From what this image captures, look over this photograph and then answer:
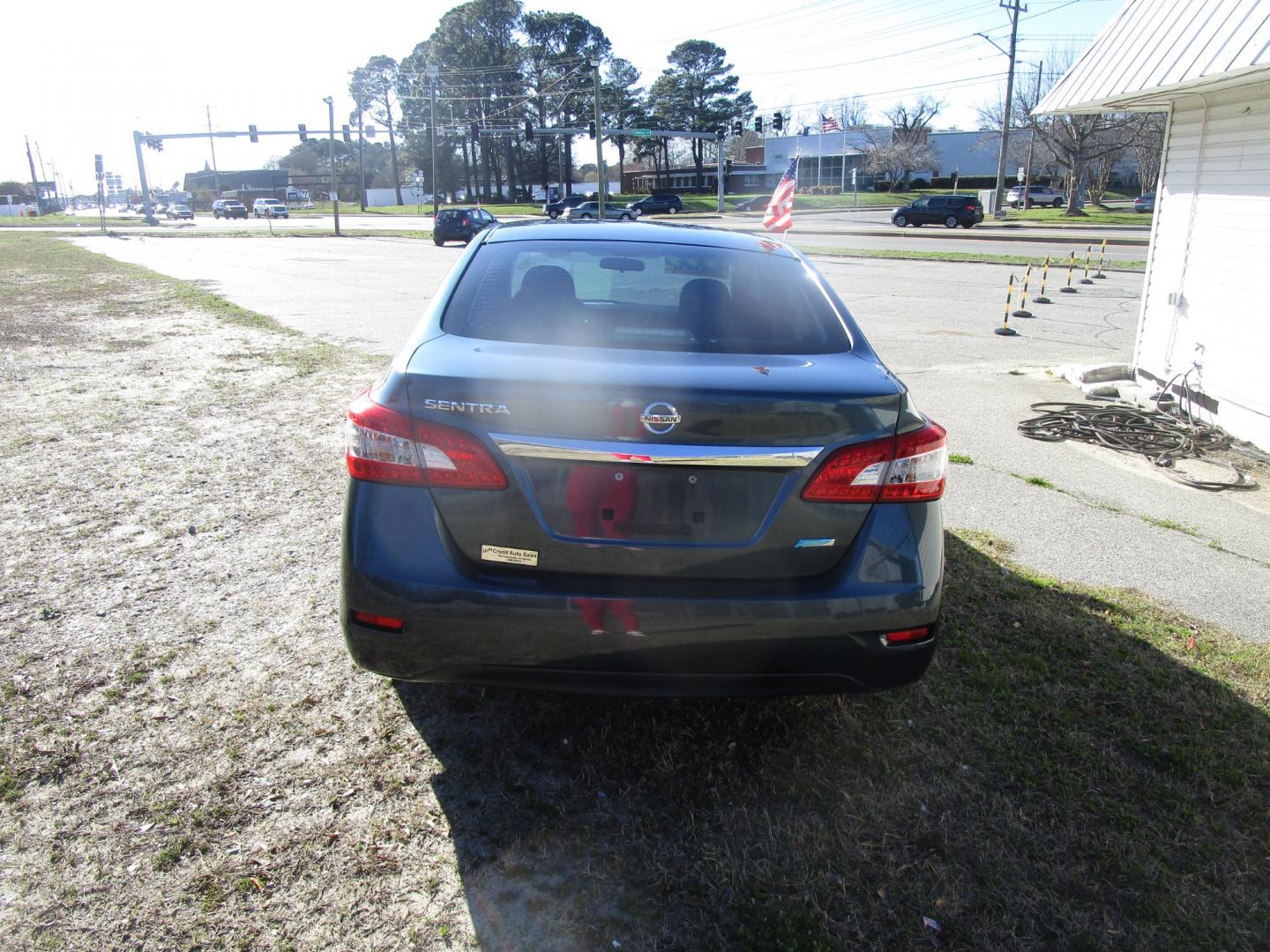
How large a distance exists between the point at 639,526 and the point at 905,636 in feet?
2.85

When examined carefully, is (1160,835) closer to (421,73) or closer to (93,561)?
(93,561)

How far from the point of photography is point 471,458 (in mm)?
2430

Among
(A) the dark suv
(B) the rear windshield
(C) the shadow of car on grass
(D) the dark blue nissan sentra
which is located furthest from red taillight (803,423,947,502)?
(A) the dark suv

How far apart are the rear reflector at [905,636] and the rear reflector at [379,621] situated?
1391 mm

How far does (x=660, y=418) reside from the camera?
2.37 m

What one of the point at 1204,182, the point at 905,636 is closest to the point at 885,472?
the point at 905,636

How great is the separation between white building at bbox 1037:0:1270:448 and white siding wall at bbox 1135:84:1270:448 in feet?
0.04

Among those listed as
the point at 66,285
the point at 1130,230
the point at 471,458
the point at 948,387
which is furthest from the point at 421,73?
the point at 471,458

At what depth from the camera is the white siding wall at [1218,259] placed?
22.7 ft

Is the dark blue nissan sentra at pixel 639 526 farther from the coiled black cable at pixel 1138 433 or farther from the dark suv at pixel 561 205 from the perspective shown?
the dark suv at pixel 561 205

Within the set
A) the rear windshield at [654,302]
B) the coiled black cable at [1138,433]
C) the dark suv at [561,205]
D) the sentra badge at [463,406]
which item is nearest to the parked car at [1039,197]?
the dark suv at [561,205]

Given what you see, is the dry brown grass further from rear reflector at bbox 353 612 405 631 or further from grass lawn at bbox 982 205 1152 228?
grass lawn at bbox 982 205 1152 228

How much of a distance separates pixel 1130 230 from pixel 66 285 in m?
39.9

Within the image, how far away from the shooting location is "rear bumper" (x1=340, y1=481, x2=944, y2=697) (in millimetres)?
2441
